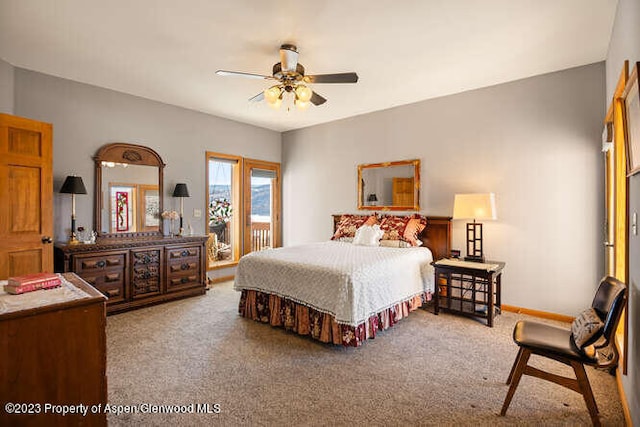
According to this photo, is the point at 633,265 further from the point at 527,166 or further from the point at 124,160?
the point at 124,160

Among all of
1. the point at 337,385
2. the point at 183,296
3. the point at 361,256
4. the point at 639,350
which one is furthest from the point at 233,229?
the point at 639,350

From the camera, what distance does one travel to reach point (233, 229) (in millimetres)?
5852

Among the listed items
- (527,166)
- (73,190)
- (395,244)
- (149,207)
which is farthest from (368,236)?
(73,190)

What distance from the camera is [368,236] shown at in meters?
4.43

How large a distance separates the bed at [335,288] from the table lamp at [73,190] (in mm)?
2058

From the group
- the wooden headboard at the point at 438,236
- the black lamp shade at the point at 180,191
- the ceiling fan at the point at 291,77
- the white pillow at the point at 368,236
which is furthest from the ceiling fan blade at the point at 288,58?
the wooden headboard at the point at 438,236

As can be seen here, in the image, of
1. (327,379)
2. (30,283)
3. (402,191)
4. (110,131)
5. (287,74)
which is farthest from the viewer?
(402,191)

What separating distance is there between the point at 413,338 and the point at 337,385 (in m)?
1.15

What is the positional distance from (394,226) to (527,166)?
1.77 meters

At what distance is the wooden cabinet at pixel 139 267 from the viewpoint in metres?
3.57

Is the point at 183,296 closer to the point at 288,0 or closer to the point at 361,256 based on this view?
the point at 361,256

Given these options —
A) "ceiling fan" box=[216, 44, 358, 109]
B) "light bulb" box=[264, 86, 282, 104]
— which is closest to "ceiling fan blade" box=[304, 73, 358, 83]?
"ceiling fan" box=[216, 44, 358, 109]

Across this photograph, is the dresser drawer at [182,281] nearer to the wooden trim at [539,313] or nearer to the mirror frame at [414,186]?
the mirror frame at [414,186]

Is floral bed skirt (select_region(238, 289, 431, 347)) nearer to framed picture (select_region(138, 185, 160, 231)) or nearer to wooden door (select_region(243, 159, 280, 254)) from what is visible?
framed picture (select_region(138, 185, 160, 231))
